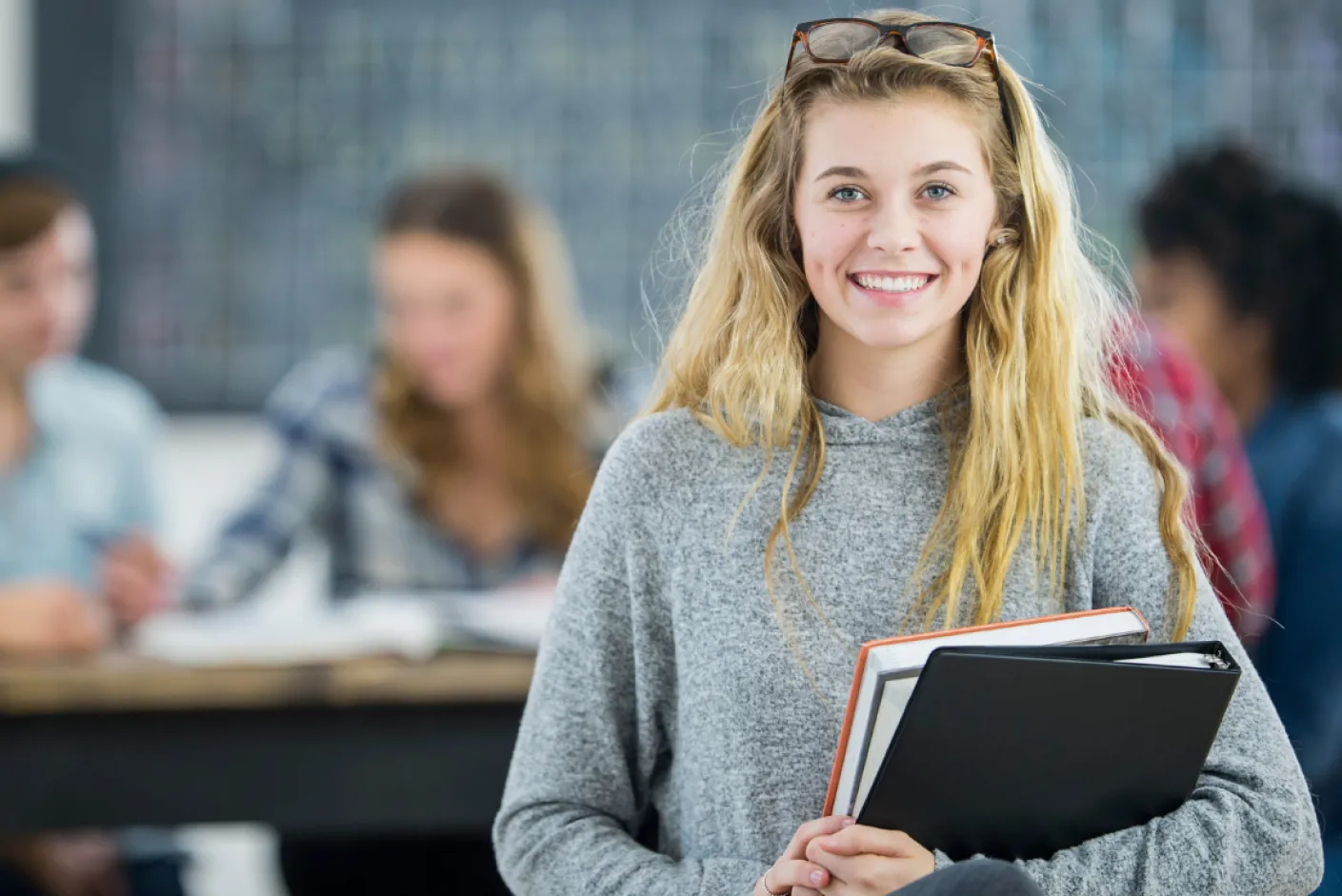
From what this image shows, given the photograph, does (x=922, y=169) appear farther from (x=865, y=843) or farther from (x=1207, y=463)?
(x=1207, y=463)

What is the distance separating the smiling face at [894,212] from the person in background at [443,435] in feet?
4.50

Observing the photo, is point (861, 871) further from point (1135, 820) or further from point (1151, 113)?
point (1151, 113)

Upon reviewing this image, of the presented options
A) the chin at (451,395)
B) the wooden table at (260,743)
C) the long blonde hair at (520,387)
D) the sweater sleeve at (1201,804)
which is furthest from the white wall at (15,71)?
the sweater sleeve at (1201,804)

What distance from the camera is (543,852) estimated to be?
120 centimetres

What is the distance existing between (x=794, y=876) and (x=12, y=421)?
203 cm

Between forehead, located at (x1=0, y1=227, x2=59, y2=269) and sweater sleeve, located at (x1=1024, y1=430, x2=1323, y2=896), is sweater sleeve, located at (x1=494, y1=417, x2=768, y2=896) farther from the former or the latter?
forehead, located at (x1=0, y1=227, x2=59, y2=269)

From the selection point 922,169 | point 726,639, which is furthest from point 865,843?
point 922,169

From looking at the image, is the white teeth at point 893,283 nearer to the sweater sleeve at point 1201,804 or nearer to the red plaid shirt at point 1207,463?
the sweater sleeve at point 1201,804

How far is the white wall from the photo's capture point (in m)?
3.54

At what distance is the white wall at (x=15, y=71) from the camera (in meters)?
3.54

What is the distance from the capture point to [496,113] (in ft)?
11.7

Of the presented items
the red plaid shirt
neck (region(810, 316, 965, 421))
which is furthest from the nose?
the red plaid shirt

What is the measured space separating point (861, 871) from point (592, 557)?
1.14 feet

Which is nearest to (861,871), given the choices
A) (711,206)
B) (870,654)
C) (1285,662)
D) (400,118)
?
(870,654)
